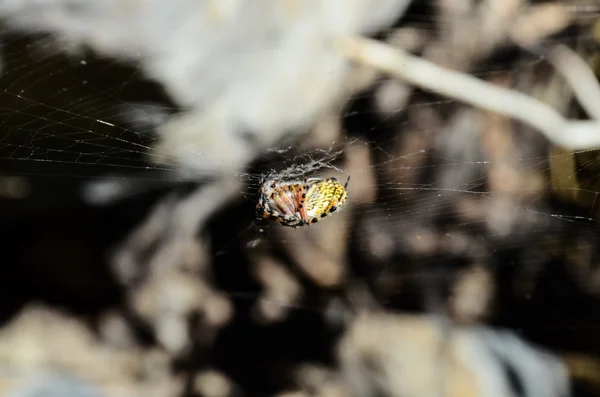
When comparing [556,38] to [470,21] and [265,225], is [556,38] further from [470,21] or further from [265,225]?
[265,225]

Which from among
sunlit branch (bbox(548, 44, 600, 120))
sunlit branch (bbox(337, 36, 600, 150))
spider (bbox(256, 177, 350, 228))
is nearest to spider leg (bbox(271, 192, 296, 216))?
spider (bbox(256, 177, 350, 228))

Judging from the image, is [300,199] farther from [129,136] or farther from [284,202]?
[129,136]

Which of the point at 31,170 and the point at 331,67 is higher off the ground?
the point at 331,67

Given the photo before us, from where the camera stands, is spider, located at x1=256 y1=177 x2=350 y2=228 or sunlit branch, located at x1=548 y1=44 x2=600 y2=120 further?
sunlit branch, located at x1=548 y1=44 x2=600 y2=120

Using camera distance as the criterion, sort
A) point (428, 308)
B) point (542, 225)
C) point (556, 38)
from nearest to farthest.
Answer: point (556, 38) → point (542, 225) → point (428, 308)

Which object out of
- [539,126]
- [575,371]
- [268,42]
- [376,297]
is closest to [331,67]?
[268,42]

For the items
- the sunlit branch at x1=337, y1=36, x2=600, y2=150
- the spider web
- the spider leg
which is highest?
the sunlit branch at x1=337, y1=36, x2=600, y2=150

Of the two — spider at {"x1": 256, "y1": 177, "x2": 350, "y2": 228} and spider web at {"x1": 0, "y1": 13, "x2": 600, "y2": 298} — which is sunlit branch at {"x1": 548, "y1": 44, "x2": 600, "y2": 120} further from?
spider at {"x1": 256, "y1": 177, "x2": 350, "y2": 228}
